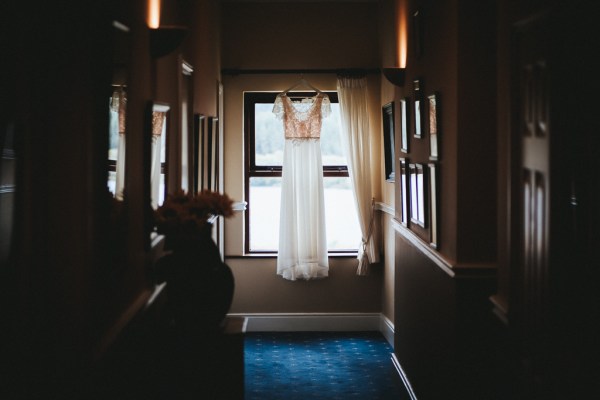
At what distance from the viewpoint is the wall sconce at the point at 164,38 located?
11.0ft

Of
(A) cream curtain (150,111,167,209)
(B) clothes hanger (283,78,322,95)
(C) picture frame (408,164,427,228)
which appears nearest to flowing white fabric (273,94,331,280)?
(B) clothes hanger (283,78,322,95)

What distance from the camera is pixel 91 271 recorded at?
222 cm

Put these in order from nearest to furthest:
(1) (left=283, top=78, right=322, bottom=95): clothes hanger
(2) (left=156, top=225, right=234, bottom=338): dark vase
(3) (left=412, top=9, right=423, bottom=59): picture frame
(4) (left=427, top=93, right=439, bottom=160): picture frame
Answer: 1. (2) (left=156, top=225, right=234, bottom=338): dark vase
2. (4) (left=427, top=93, right=439, bottom=160): picture frame
3. (3) (left=412, top=9, right=423, bottom=59): picture frame
4. (1) (left=283, top=78, right=322, bottom=95): clothes hanger

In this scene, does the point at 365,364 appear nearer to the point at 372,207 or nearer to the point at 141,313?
the point at 372,207

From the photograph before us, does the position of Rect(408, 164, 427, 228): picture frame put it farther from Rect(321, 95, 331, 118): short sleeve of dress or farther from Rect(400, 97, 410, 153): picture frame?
Rect(321, 95, 331, 118): short sleeve of dress

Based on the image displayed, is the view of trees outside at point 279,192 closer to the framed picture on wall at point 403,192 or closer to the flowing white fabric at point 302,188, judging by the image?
the flowing white fabric at point 302,188

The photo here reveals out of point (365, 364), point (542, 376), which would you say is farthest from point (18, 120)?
point (365, 364)

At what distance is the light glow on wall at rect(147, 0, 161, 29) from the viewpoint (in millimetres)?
3376

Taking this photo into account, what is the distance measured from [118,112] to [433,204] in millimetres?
1930

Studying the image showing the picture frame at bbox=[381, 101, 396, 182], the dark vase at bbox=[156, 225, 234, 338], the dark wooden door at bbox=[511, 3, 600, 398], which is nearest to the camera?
the dark wooden door at bbox=[511, 3, 600, 398]

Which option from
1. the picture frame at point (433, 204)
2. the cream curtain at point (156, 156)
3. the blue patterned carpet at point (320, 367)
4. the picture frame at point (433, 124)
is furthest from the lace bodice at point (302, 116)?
the cream curtain at point (156, 156)

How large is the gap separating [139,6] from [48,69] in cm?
114

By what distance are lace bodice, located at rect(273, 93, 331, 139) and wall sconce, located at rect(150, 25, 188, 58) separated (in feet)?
10.0

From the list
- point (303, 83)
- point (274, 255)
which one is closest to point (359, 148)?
point (303, 83)
